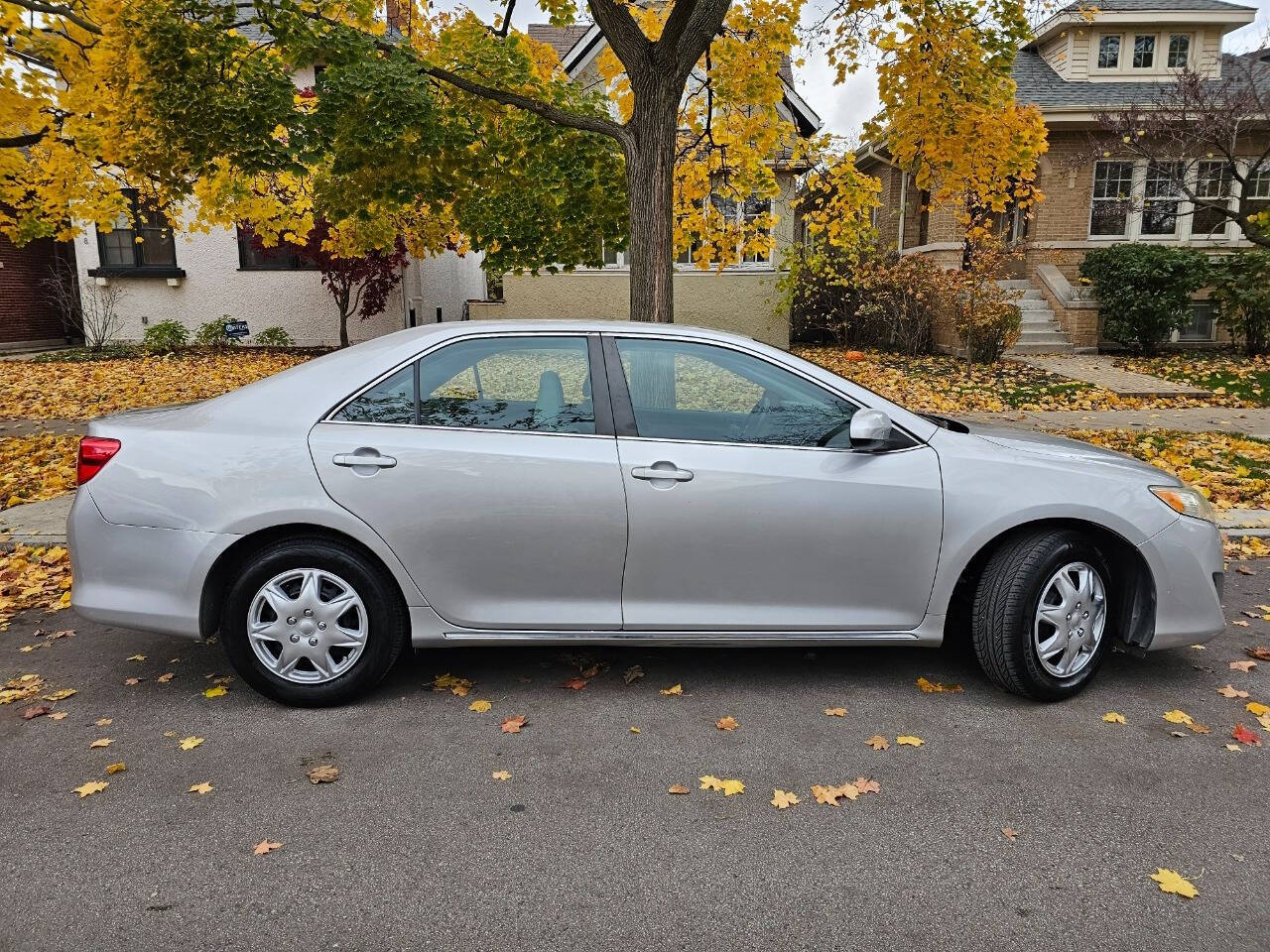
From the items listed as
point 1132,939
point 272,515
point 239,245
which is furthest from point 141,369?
point 1132,939

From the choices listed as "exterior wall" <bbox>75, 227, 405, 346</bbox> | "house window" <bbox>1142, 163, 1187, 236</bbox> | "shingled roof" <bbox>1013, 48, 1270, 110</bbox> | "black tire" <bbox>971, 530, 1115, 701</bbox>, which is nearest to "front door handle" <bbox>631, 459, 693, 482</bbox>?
"black tire" <bbox>971, 530, 1115, 701</bbox>

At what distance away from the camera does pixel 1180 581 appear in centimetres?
398

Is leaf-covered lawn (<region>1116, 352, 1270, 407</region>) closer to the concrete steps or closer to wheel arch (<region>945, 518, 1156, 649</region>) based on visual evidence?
the concrete steps

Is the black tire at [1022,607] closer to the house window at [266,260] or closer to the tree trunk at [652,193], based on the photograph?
the tree trunk at [652,193]

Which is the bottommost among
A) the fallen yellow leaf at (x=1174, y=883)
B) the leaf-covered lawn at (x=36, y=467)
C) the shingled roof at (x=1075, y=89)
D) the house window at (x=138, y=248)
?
the fallen yellow leaf at (x=1174, y=883)

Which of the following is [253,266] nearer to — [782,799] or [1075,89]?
[1075,89]

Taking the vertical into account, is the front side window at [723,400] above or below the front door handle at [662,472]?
above

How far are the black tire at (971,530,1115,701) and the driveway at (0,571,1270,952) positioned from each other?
4.9 inches

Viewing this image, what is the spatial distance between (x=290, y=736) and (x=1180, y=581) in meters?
3.60

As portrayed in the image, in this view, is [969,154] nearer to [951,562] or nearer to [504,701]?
[951,562]

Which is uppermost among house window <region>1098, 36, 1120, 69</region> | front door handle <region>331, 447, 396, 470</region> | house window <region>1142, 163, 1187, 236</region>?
house window <region>1098, 36, 1120, 69</region>

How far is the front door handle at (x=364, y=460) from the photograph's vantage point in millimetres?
3857

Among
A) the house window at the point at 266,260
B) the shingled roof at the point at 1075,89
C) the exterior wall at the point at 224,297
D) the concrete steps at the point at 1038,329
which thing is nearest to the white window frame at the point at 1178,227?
the shingled roof at the point at 1075,89

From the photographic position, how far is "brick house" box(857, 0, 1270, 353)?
18.9 metres
